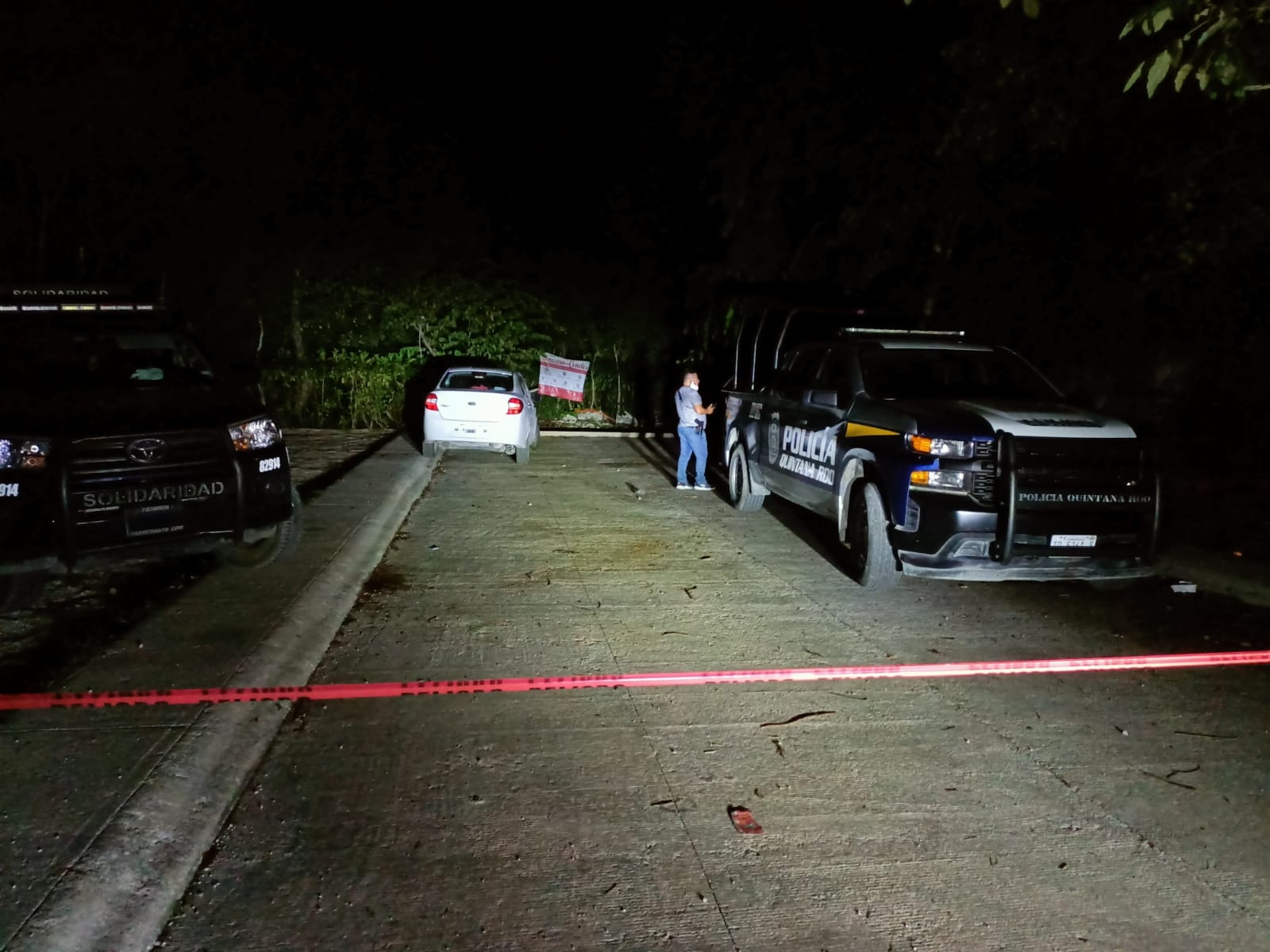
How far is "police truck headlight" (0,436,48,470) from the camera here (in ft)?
18.8

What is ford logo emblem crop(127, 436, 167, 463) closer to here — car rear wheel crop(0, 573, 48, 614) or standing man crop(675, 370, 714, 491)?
car rear wheel crop(0, 573, 48, 614)

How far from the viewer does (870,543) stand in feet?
23.9

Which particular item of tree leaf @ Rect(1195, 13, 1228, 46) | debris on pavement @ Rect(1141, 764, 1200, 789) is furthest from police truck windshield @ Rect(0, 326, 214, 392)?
tree leaf @ Rect(1195, 13, 1228, 46)

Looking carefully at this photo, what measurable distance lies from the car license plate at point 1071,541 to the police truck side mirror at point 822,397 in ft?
6.95

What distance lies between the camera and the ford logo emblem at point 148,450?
6.07 metres

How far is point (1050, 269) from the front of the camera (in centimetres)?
1323

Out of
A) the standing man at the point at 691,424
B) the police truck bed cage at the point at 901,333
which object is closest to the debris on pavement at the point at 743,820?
the police truck bed cage at the point at 901,333

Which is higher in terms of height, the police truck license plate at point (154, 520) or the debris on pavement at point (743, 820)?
the police truck license plate at point (154, 520)

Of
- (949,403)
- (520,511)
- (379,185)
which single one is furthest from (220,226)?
(949,403)

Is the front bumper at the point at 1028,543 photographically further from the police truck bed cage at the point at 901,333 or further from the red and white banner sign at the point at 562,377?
the red and white banner sign at the point at 562,377

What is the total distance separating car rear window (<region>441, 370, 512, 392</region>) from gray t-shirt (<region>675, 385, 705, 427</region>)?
3.53m

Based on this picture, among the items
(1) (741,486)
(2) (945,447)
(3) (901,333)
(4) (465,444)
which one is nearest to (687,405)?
(1) (741,486)

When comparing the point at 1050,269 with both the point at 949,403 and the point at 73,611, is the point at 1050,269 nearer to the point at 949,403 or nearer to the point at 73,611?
the point at 949,403

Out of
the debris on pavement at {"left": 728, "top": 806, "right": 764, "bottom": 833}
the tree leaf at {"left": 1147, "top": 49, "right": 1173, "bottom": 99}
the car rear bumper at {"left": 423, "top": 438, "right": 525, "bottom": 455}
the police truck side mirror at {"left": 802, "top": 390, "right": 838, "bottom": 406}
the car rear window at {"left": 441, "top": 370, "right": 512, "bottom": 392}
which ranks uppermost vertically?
the tree leaf at {"left": 1147, "top": 49, "right": 1173, "bottom": 99}
